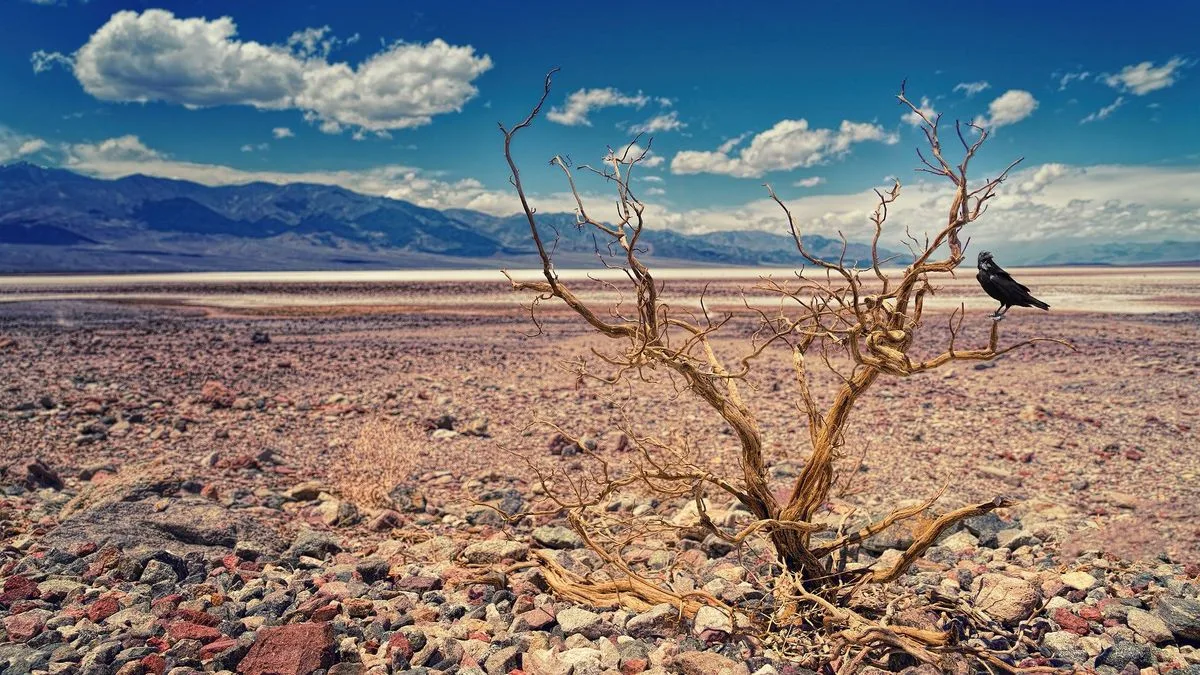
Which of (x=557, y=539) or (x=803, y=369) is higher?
(x=803, y=369)

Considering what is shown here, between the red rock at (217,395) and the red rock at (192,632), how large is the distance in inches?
259

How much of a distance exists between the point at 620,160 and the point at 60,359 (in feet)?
47.8

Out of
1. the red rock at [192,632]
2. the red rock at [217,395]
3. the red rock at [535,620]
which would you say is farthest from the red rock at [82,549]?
the red rock at [217,395]

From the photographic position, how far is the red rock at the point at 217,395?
9.81 m

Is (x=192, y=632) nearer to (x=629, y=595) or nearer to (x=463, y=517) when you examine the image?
(x=629, y=595)

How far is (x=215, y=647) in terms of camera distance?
3635 millimetres

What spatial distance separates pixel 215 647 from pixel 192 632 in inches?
9.8

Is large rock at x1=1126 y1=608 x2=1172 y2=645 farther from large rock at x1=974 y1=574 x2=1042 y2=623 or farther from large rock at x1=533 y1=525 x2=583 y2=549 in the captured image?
large rock at x1=533 y1=525 x2=583 y2=549

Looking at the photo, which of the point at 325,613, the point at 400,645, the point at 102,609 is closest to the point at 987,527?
the point at 400,645

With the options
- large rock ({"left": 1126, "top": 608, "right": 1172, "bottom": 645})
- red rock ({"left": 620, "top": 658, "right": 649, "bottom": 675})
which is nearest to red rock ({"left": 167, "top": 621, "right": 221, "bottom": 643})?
red rock ({"left": 620, "top": 658, "right": 649, "bottom": 675})

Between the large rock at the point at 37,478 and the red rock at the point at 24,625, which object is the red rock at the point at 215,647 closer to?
the red rock at the point at 24,625

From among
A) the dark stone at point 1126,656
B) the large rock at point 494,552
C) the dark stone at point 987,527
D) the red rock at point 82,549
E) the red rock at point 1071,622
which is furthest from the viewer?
the dark stone at point 987,527

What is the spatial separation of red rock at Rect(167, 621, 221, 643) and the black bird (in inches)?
169

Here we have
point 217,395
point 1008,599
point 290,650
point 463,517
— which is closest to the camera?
point 290,650
